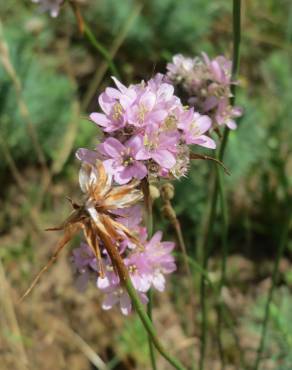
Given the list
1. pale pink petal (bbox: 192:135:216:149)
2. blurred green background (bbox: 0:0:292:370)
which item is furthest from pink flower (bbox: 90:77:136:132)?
blurred green background (bbox: 0:0:292:370)

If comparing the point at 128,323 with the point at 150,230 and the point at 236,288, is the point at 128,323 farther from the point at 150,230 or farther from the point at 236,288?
the point at 150,230

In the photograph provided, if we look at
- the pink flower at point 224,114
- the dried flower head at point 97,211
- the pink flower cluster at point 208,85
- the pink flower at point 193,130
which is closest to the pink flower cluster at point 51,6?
the pink flower cluster at point 208,85

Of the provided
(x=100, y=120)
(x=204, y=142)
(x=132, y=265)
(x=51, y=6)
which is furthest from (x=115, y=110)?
(x=51, y=6)

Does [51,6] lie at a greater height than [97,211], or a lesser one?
greater

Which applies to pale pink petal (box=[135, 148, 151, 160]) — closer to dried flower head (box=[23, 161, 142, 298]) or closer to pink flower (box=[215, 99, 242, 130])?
dried flower head (box=[23, 161, 142, 298])

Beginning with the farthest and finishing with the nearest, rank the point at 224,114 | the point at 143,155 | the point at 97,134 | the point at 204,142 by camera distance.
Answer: the point at 97,134 < the point at 224,114 < the point at 204,142 < the point at 143,155

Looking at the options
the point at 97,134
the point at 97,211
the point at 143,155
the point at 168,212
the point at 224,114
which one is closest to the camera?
the point at 97,211

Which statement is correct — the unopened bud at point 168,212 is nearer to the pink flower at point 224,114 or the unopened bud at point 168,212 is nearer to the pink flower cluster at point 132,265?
the pink flower cluster at point 132,265

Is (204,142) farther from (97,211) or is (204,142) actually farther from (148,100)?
(97,211)
